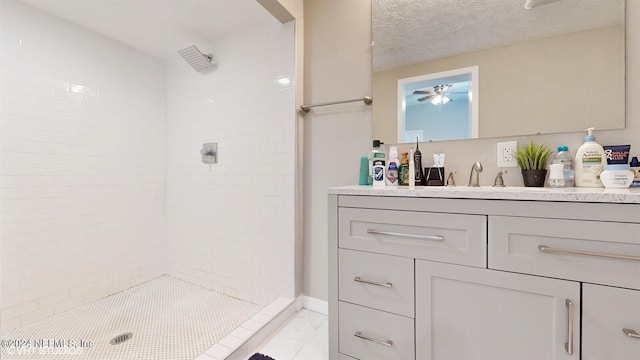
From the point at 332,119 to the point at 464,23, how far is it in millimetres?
877

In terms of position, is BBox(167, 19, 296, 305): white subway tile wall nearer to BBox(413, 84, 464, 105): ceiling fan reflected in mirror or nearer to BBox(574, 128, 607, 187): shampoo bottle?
BBox(413, 84, 464, 105): ceiling fan reflected in mirror

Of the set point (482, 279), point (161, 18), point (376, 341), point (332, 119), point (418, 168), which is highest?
point (161, 18)

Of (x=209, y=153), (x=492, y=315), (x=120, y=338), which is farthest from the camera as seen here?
(x=209, y=153)

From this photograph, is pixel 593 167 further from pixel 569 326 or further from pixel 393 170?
pixel 393 170

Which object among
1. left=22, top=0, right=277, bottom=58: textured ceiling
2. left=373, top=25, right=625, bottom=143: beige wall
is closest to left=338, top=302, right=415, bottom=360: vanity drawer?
left=373, top=25, right=625, bottom=143: beige wall

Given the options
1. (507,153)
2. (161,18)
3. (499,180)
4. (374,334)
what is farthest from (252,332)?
(161,18)

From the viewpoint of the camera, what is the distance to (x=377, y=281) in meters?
1.04

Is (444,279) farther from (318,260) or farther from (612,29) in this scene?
(612,29)

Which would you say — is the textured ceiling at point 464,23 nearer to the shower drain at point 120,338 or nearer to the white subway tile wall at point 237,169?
the white subway tile wall at point 237,169

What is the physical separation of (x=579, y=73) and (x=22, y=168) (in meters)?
3.13

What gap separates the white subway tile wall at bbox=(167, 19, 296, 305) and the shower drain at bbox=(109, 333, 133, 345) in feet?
2.18

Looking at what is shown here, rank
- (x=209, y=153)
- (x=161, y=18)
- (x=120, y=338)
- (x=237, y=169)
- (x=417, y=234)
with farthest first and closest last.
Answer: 1. (x=209, y=153)
2. (x=237, y=169)
3. (x=161, y=18)
4. (x=120, y=338)
5. (x=417, y=234)

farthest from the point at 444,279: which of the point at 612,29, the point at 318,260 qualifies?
the point at 612,29

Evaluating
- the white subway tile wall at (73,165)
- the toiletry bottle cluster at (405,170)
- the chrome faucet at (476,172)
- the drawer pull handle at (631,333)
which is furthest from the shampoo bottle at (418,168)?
the white subway tile wall at (73,165)
